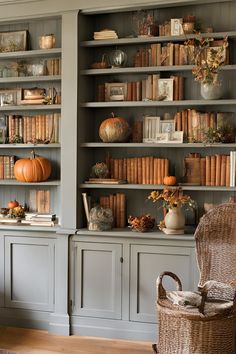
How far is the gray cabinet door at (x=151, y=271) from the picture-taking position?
426 centimetres

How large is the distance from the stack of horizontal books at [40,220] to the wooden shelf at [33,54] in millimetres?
1425

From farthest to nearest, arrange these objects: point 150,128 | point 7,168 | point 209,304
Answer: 1. point 7,168
2. point 150,128
3. point 209,304

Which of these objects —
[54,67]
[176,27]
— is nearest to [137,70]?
[176,27]

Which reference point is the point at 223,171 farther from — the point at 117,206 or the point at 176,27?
the point at 176,27

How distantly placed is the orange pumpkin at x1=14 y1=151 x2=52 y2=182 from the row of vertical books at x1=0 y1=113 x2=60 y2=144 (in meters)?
0.18

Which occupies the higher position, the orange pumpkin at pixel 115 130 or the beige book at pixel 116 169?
the orange pumpkin at pixel 115 130

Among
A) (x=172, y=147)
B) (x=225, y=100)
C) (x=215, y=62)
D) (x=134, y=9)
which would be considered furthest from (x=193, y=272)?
(x=134, y=9)

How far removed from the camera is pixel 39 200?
16.3ft

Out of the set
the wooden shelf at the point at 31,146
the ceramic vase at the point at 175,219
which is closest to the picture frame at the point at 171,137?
the ceramic vase at the point at 175,219

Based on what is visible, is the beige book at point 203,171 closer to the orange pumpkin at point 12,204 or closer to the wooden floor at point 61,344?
the wooden floor at point 61,344

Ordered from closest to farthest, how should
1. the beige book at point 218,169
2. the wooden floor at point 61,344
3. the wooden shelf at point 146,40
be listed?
the wooden floor at point 61,344 → the wooden shelf at point 146,40 → the beige book at point 218,169

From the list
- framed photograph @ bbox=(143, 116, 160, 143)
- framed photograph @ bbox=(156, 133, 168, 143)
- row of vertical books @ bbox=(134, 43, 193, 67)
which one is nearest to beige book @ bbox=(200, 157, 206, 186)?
framed photograph @ bbox=(156, 133, 168, 143)

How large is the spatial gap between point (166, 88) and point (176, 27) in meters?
0.50

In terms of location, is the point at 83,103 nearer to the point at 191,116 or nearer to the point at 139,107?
the point at 139,107
